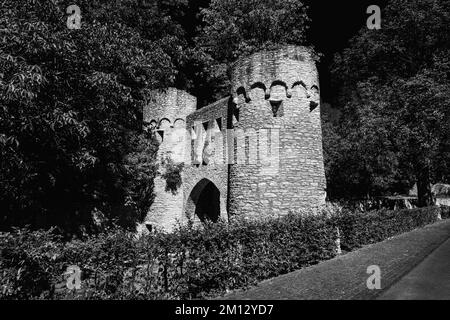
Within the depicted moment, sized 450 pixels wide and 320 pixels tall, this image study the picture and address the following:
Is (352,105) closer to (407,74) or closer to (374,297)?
(407,74)

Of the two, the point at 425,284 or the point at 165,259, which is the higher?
the point at 165,259

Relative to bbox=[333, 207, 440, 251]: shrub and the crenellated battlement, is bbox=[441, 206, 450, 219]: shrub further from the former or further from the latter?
the crenellated battlement

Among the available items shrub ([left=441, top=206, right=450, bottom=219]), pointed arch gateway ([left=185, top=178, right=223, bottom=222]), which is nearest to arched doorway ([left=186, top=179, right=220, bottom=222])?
pointed arch gateway ([left=185, top=178, right=223, bottom=222])

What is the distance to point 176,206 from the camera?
17.6 metres

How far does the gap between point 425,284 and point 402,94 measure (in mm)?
15381

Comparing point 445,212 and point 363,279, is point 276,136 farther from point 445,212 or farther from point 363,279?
point 445,212

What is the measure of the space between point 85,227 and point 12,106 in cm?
766

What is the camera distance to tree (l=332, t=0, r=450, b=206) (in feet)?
62.5

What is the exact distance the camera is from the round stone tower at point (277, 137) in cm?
1155

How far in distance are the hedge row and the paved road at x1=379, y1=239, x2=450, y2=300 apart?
2359 millimetres

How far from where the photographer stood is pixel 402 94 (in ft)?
66.1

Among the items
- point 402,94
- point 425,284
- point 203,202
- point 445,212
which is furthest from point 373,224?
point 445,212

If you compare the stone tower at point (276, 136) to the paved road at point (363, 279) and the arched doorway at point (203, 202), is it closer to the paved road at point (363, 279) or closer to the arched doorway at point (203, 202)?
the paved road at point (363, 279)
